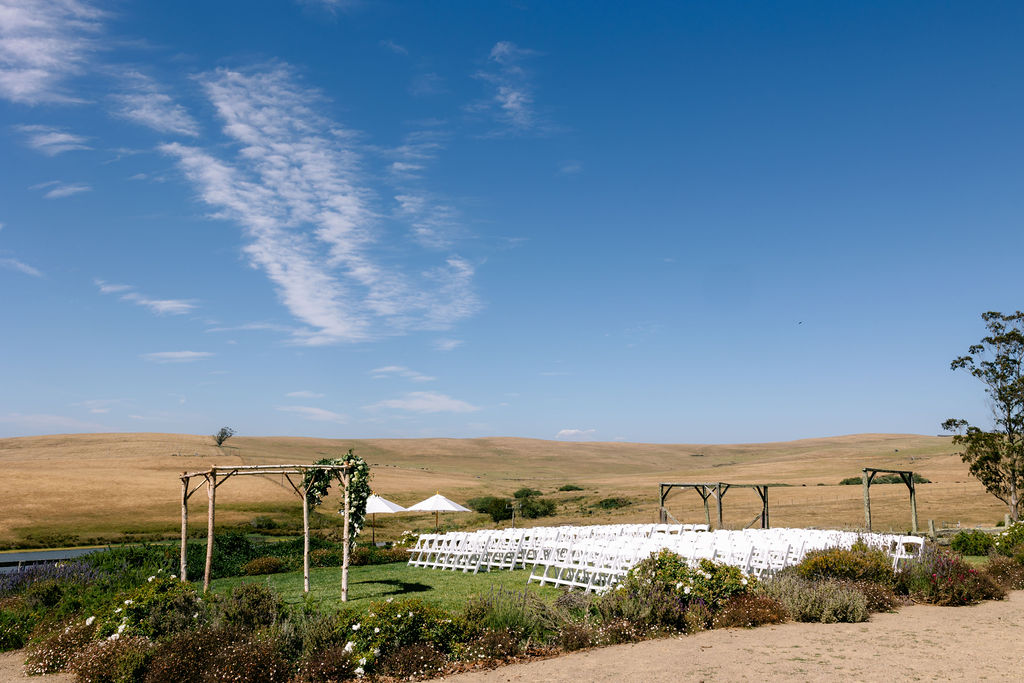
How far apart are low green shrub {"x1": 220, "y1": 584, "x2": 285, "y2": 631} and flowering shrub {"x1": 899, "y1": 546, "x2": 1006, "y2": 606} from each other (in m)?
9.62

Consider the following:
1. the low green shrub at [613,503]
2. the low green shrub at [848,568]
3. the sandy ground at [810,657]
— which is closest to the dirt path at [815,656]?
the sandy ground at [810,657]

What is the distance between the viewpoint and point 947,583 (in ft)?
37.4

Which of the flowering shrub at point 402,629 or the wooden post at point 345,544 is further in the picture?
the wooden post at point 345,544

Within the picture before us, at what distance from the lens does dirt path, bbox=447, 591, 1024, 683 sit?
7.16m

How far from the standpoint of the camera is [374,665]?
8039 millimetres

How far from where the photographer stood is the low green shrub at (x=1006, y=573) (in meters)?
12.9

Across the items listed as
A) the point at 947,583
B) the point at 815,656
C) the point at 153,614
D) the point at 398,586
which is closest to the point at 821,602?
the point at 815,656

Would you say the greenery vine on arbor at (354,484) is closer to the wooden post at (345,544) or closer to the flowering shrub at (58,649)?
the wooden post at (345,544)

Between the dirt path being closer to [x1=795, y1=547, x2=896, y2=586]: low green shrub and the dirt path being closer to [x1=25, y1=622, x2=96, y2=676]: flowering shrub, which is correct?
[x1=795, y1=547, x2=896, y2=586]: low green shrub

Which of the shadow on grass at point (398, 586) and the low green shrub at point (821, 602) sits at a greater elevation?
the low green shrub at point (821, 602)

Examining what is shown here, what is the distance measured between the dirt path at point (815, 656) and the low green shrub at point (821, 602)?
0.22 m

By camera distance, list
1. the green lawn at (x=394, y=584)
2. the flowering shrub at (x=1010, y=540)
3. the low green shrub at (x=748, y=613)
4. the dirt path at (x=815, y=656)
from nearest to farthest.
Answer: the dirt path at (x=815, y=656)
the low green shrub at (x=748, y=613)
the green lawn at (x=394, y=584)
the flowering shrub at (x=1010, y=540)

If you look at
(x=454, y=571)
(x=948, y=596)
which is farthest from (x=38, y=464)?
(x=948, y=596)

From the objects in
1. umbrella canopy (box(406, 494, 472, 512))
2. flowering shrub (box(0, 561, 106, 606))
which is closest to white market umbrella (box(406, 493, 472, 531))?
umbrella canopy (box(406, 494, 472, 512))
